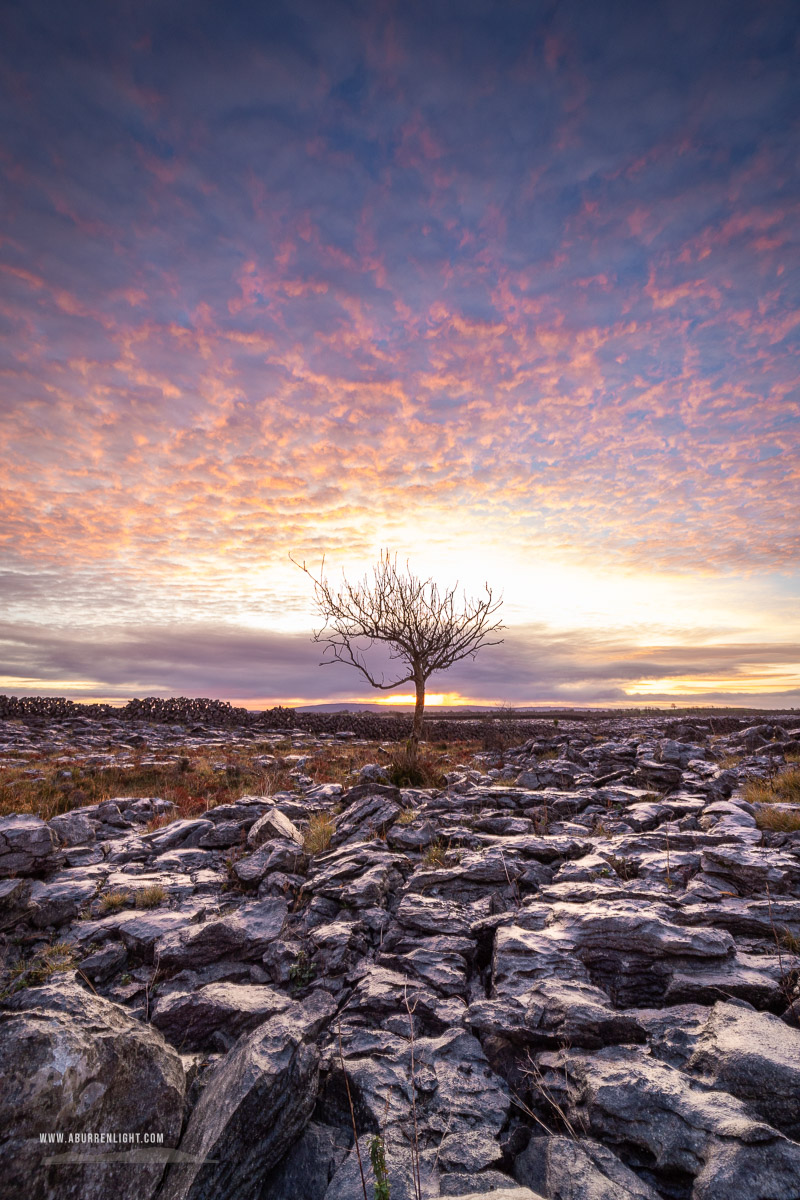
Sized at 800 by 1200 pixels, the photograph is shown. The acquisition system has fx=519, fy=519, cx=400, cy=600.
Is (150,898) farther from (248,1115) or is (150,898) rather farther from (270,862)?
(248,1115)

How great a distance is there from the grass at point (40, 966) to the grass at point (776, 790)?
10824 millimetres

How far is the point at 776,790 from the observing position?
408 inches

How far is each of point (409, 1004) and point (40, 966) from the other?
3962mm

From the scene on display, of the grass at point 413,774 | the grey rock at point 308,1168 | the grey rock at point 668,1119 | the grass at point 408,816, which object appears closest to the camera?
the grey rock at point 668,1119

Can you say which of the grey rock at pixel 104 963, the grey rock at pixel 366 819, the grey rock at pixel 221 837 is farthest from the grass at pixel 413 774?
the grey rock at pixel 104 963

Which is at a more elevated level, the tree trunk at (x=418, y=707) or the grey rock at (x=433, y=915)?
the tree trunk at (x=418, y=707)

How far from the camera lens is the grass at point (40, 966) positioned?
16.8ft

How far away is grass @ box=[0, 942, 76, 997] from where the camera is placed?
16.8 ft

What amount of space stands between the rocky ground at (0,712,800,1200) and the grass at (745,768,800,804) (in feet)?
0.27

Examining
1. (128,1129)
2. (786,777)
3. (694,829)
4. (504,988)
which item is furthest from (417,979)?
(786,777)

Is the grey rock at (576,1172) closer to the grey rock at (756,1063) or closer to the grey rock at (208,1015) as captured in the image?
the grey rock at (756,1063)

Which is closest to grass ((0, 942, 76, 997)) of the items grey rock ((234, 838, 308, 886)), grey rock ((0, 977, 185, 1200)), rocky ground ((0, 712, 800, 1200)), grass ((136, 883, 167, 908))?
rocky ground ((0, 712, 800, 1200))

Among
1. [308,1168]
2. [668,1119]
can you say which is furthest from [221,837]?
[668,1119]

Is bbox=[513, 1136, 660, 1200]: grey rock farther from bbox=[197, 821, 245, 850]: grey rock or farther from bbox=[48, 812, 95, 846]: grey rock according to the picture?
bbox=[48, 812, 95, 846]: grey rock
